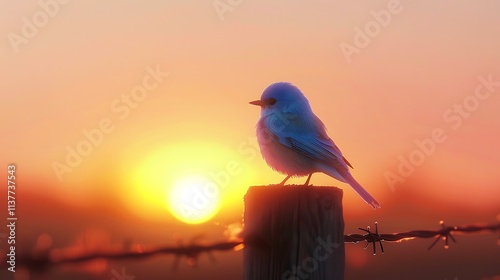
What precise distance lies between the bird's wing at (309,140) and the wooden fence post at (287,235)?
3.30 metres

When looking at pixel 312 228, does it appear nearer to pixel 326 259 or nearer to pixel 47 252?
pixel 326 259

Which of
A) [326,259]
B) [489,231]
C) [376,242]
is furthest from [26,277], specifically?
[489,231]

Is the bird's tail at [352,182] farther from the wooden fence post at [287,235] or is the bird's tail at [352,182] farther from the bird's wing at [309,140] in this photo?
the wooden fence post at [287,235]

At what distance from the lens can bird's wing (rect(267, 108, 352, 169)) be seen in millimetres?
6824

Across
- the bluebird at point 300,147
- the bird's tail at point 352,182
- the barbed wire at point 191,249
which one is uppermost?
the bluebird at point 300,147

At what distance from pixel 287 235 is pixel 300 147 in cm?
341

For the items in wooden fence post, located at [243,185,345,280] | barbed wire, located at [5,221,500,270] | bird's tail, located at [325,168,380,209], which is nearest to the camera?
barbed wire, located at [5,221,500,270]

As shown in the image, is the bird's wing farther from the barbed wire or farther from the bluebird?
the barbed wire

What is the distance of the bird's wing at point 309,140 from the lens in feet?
22.4

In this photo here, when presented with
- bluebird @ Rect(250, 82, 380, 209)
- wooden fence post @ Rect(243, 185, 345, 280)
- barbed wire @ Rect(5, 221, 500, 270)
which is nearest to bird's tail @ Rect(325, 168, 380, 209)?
bluebird @ Rect(250, 82, 380, 209)

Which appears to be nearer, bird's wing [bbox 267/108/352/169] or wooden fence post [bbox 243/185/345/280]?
Answer: wooden fence post [bbox 243/185/345/280]

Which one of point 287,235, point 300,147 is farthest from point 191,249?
point 300,147

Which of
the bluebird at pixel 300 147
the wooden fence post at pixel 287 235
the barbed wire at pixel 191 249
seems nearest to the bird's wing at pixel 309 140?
the bluebird at pixel 300 147

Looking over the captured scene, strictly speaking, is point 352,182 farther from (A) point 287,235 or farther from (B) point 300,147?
(A) point 287,235
